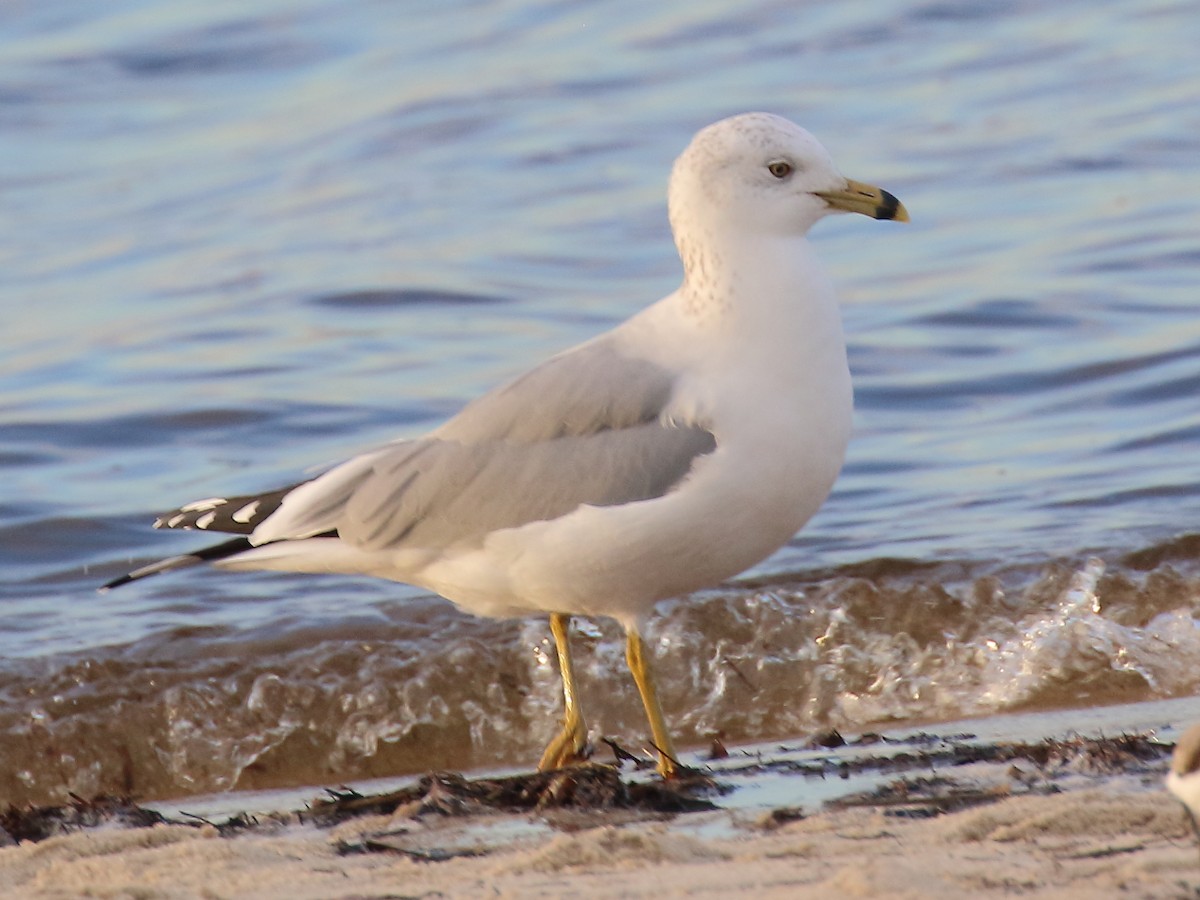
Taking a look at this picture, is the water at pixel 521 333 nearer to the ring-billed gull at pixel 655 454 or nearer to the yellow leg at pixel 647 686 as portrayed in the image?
the yellow leg at pixel 647 686

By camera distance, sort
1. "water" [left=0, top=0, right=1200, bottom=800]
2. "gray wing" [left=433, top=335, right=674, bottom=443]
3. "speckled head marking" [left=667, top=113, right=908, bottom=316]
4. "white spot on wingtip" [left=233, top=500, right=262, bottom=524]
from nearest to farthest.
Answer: "gray wing" [left=433, top=335, right=674, bottom=443]
"speckled head marking" [left=667, top=113, right=908, bottom=316]
"white spot on wingtip" [left=233, top=500, right=262, bottom=524]
"water" [left=0, top=0, right=1200, bottom=800]

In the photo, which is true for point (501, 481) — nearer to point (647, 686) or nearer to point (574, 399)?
point (574, 399)

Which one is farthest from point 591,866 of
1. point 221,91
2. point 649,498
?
point 221,91

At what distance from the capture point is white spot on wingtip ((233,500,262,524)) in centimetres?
529

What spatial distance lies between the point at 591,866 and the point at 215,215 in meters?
9.89

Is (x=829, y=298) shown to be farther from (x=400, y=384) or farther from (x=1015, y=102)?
(x=1015, y=102)

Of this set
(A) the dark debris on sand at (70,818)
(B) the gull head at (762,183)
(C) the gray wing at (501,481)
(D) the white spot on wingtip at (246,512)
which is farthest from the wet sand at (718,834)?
(B) the gull head at (762,183)

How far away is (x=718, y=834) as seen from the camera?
4191mm

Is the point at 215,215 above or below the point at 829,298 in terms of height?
above

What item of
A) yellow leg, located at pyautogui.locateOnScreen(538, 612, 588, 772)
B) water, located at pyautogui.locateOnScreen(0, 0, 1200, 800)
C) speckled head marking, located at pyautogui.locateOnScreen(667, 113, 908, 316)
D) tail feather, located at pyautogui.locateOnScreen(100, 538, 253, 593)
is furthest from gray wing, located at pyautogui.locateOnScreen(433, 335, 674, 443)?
water, located at pyautogui.locateOnScreen(0, 0, 1200, 800)

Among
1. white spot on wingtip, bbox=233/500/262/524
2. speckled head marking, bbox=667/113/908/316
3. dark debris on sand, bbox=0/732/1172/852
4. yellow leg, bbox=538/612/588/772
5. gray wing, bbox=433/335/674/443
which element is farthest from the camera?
white spot on wingtip, bbox=233/500/262/524

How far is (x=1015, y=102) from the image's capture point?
14680 mm

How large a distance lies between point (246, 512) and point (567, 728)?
104 cm

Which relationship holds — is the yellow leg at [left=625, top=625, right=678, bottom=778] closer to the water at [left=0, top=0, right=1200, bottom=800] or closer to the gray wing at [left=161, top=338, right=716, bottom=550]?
the gray wing at [left=161, top=338, right=716, bottom=550]
